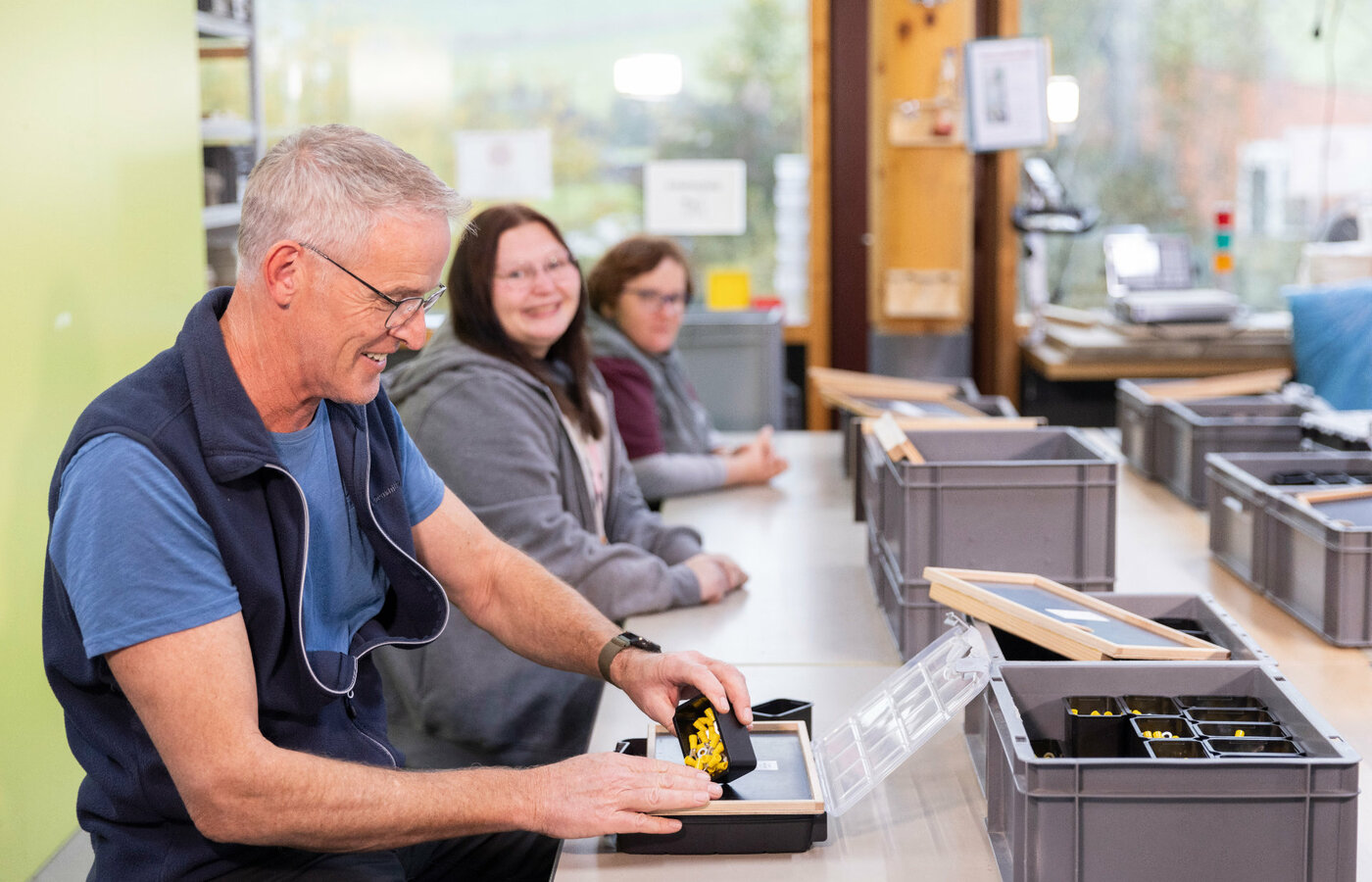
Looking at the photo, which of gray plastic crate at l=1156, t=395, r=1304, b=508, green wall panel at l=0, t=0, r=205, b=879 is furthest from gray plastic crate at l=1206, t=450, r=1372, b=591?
green wall panel at l=0, t=0, r=205, b=879

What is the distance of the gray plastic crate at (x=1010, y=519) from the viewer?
1.85 meters

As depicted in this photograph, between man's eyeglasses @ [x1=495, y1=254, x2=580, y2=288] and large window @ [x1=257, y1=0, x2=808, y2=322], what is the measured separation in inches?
124

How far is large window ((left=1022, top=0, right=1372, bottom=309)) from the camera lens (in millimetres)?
5242

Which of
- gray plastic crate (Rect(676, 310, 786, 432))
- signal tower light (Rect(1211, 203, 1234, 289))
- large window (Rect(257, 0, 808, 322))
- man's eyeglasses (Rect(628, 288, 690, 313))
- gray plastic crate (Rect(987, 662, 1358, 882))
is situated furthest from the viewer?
large window (Rect(257, 0, 808, 322))

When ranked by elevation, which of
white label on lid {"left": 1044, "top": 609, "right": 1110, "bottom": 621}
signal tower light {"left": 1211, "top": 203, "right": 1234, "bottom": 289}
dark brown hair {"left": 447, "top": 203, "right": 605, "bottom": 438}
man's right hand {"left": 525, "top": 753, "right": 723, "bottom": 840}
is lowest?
man's right hand {"left": 525, "top": 753, "right": 723, "bottom": 840}

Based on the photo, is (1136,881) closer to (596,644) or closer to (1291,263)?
(596,644)

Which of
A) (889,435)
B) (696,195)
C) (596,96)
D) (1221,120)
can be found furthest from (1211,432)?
(596,96)

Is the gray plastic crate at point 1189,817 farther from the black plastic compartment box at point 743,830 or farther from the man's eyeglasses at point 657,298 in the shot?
the man's eyeglasses at point 657,298

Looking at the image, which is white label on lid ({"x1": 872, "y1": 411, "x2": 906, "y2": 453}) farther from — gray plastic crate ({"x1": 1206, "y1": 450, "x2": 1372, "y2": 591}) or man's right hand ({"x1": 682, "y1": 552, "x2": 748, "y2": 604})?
gray plastic crate ({"x1": 1206, "y1": 450, "x2": 1372, "y2": 591})

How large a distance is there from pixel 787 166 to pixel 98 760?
4611mm

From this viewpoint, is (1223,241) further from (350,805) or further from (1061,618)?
(350,805)

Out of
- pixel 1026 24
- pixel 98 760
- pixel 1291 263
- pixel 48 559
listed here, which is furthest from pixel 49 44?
pixel 1291 263

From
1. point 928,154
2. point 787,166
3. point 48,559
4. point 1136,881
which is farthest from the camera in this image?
point 787,166

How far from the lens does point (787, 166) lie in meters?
5.60
